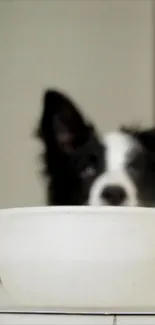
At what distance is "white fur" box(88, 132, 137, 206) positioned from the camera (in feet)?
3.26

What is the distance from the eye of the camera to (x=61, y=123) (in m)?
1.14

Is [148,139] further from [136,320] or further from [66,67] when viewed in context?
[136,320]

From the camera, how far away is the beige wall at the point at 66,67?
4.02 ft

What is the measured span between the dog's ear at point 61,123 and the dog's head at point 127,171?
0.07 m

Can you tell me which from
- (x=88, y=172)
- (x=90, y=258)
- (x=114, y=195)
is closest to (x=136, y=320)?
(x=90, y=258)

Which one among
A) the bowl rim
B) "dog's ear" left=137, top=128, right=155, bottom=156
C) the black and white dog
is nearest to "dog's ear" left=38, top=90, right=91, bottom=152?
the black and white dog

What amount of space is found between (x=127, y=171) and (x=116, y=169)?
0.02 meters

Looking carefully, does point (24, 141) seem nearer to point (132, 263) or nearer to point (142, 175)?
point (142, 175)

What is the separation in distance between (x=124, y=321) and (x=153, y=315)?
1.0 inches

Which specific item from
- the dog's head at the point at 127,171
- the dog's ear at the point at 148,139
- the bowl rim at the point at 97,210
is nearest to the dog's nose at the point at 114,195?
the dog's head at the point at 127,171

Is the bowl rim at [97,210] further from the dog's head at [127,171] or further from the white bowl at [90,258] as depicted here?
the dog's head at [127,171]

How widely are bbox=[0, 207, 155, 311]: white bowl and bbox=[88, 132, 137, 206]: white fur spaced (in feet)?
1.60

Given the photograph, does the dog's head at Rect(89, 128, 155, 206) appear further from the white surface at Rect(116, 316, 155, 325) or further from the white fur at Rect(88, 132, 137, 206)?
the white surface at Rect(116, 316, 155, 325)

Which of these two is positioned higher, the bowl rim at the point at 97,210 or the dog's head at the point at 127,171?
the dog's head at the point at 127,171
